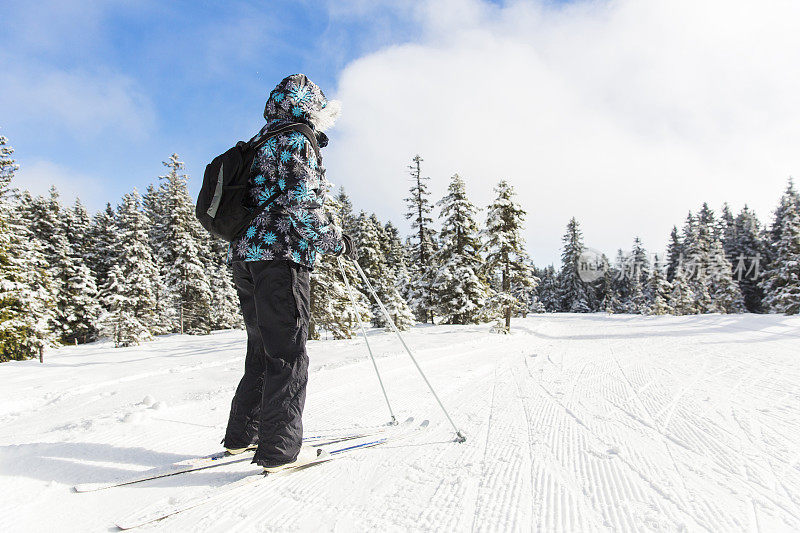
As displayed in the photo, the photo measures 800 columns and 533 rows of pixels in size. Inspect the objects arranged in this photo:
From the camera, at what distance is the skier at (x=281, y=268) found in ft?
7.32

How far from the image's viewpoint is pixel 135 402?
3.99m

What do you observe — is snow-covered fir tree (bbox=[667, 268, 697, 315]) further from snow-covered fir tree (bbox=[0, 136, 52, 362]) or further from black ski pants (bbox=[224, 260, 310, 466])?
snow-covered fir tree (bbox=[0, 136, 52, 362])

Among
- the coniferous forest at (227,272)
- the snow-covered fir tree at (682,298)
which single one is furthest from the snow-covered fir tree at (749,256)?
the snow-covered fir tree at (682,298)

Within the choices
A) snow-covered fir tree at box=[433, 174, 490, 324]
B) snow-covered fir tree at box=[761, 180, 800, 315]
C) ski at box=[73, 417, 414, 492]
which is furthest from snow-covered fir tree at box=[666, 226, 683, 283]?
ski at box=[73, 417, 414, 492]

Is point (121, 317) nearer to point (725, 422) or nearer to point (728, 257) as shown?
point (725, 422)

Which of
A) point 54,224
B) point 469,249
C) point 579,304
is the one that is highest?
point 54,224

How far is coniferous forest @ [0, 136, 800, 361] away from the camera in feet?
59.8

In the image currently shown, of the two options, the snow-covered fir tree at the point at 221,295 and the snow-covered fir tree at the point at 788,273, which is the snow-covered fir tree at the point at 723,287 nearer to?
the snow-covered fir tree at the point at 788,273

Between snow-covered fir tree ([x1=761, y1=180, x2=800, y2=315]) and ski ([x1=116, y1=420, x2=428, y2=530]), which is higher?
snow-covered fir tree ([x1=761, y1=180, x2=800, y2=315])

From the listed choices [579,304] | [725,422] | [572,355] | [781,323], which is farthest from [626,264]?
[725,422]

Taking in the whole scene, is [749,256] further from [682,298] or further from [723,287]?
[682,298]

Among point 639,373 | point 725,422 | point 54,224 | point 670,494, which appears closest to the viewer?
point 670,494

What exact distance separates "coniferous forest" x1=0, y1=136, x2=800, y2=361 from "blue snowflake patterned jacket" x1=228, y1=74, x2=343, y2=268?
10620 mm

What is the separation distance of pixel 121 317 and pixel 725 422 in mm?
28562
